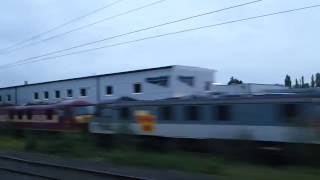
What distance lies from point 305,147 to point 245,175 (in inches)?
159

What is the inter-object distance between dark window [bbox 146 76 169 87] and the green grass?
3100cm

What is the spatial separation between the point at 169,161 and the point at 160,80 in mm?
41505

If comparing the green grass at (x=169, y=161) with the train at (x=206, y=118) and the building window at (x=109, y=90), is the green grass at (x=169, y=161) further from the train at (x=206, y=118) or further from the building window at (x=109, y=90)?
the building window at (x=109, y=90)

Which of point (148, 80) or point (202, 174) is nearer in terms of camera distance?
point (202, 174)

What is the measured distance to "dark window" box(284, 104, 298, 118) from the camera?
20.6m

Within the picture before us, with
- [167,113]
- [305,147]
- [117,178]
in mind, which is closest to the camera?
[117,178]

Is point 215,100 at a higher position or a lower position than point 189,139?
higher

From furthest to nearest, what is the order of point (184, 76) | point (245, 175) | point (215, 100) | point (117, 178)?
point (184, 76) < point (215, 100) < point (245, 175) < point (117, 178)

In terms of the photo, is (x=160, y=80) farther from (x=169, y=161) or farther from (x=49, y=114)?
(x=169, y=161)

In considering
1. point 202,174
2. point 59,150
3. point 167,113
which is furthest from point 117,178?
point 167,113

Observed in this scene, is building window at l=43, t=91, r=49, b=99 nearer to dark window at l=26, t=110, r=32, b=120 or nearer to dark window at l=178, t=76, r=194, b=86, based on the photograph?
dark window at l=178, t=76, r=194, b=86

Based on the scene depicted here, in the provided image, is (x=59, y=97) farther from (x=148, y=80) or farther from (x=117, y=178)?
(x=117, y=178)

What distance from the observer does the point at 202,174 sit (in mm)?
15180

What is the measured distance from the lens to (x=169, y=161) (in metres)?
17.6
